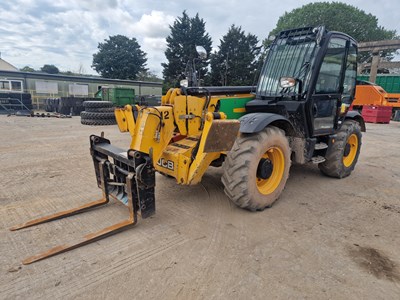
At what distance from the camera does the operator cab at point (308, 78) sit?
4.23 m

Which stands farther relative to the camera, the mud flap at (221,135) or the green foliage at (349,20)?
the green foliage at (349,20)

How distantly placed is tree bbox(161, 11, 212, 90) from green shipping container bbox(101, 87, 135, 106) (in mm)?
8485

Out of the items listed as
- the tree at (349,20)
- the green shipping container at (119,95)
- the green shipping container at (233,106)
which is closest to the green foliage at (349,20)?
the tree at (349,20)

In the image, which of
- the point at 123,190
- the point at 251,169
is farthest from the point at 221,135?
the point at 123,190

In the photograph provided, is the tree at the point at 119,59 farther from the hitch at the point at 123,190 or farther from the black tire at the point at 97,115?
the hitch at the point at 123,190

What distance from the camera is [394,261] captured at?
2.69 metres

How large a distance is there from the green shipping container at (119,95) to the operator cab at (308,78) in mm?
15986

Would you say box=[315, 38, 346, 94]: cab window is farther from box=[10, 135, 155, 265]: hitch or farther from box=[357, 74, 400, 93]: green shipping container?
box=[357, 74, 400, 93]: green shipping container

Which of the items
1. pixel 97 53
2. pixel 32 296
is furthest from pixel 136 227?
pixel 97 53

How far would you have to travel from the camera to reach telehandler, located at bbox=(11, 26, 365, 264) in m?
3.13

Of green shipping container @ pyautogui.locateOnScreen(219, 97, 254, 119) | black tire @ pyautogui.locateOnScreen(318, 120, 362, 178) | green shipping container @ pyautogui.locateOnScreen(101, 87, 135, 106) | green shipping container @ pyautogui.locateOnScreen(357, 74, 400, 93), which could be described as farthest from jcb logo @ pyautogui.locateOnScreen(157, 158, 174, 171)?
green shipping container @ pyautogui.locateOnScreen(357, 74, 400, 93)

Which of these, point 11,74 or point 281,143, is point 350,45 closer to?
point 281,143

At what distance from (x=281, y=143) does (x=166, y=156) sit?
1.58 metres

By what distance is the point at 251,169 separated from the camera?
339 centimetres
